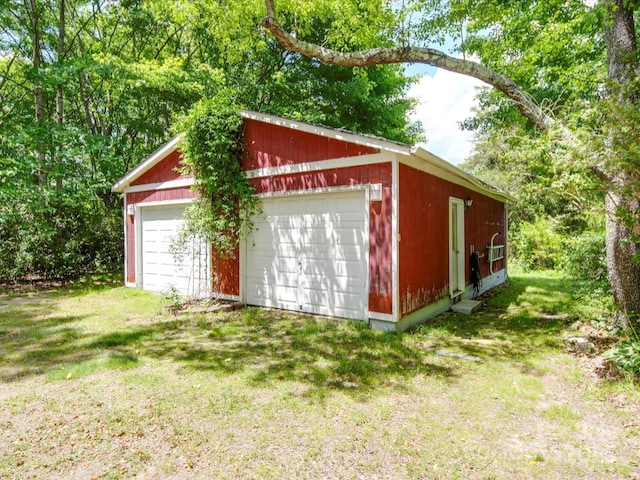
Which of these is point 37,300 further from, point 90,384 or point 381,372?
point 381,372

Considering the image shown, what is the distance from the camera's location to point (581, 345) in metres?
4.76

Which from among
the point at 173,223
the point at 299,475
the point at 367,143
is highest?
the point at 367,143

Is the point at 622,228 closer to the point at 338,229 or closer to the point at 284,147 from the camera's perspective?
the point at 338,229

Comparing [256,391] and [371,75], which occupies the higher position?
[371,75]

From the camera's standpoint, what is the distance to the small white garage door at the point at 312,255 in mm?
6035

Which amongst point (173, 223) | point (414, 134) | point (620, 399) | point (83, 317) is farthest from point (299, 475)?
point (414, 134)

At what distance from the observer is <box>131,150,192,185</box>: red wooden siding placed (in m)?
8.45

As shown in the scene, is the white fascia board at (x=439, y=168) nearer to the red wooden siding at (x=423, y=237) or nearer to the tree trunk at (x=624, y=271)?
the red wooden siding at (x=423, y=237)

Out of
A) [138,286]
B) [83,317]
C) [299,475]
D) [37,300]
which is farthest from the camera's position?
[138,286]

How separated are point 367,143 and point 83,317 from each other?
227 inches

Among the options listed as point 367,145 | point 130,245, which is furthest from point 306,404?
point 130,245

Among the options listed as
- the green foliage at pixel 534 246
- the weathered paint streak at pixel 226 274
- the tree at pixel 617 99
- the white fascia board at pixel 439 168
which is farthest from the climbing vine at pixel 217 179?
the green foliage at pixel 534 246

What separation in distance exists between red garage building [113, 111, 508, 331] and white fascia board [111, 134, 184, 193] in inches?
1.9

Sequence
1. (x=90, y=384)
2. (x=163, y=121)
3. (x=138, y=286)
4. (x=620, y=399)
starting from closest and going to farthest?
(x=620, y=399)
(x=90, y=384)
(x=138, y=286)
(x=163, y=121)
